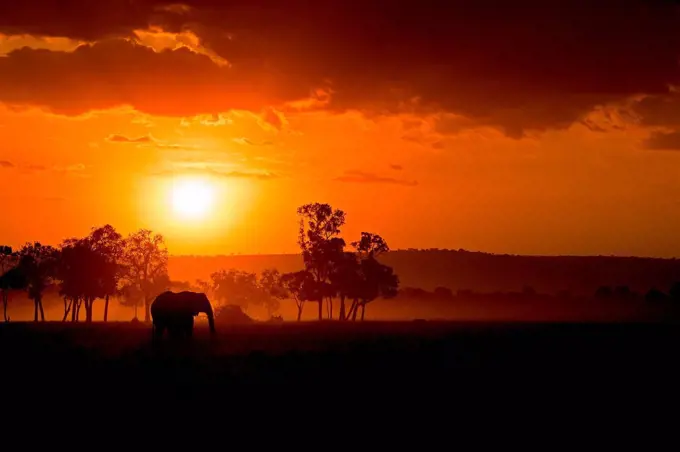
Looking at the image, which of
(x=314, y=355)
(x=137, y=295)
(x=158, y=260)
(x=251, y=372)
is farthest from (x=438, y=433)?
(x=137, y=295)

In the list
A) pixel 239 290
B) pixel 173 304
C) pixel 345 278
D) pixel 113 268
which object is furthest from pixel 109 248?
pixel 239 290

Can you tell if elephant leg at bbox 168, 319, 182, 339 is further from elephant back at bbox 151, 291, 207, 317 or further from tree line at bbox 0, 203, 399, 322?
tree line at bbox 0, 203, 399, 322

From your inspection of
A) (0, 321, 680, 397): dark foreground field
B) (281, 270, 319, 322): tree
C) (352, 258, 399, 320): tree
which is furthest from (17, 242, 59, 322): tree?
(0, 321, 680, 397): dark foreground field

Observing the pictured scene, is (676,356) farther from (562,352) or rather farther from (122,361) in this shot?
(122,361)

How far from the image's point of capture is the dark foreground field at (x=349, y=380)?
22.0m

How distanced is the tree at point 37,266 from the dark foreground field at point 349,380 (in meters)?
62.9

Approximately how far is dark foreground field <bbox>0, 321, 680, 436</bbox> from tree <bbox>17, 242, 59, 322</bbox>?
62.9m

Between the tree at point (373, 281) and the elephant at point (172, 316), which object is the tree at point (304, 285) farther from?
the elephant at point (172, 316)

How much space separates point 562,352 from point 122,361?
21.6 m

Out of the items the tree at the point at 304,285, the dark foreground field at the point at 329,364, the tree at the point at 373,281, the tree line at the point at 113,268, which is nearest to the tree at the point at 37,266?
the tree line at the point at 113,268

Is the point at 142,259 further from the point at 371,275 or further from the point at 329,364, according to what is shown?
the point at 329,364

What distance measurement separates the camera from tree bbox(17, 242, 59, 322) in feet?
339

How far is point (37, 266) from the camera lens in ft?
342

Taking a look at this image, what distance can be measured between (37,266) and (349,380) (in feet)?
283
